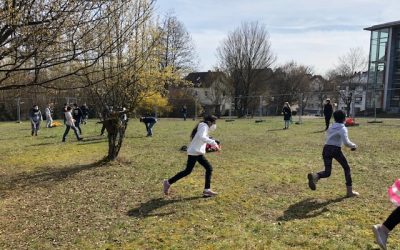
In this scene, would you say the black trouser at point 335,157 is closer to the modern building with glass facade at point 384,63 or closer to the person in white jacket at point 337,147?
the person in white jacket at point 337,147

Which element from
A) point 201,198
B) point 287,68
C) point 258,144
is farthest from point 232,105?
point 201,198

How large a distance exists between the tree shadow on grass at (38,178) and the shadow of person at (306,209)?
5.66 metres

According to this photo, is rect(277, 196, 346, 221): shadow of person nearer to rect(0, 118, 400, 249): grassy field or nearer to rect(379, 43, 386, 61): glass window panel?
rect(0, 118, 400, 249): grassy field

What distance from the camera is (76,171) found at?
11211 millimetres

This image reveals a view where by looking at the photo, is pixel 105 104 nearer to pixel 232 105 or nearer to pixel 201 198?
pixel 201 198

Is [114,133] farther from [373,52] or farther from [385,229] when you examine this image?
[373,52]

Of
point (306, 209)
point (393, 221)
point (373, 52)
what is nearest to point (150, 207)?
point (306, 209)

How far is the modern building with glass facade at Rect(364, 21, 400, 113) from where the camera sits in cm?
5431

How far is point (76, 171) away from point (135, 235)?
225 inches

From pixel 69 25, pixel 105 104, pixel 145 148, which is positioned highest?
pixel 69 25

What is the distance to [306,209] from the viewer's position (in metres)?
7.10

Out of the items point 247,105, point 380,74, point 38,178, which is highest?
point 380,74

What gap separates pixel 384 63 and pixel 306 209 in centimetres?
5580

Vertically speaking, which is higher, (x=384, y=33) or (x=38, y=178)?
(x=384, y=33)
